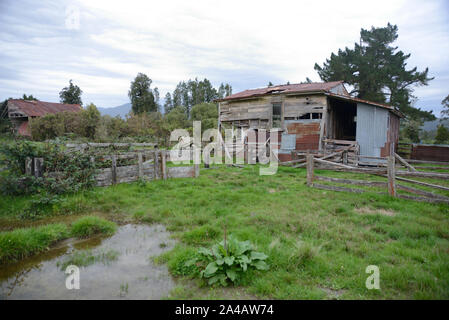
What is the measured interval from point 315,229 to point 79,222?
5499 mm

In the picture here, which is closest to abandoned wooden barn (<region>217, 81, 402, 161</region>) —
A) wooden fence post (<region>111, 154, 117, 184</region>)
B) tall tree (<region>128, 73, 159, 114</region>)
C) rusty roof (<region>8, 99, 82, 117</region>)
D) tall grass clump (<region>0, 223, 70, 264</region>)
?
wooden fence post (<region>111, 154, 117, 184</region>)

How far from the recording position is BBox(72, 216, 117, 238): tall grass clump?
18.3 feet

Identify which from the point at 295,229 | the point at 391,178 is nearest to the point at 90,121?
the point at 295,229

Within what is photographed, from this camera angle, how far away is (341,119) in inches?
838

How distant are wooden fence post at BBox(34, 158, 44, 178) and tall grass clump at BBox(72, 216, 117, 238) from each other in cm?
303

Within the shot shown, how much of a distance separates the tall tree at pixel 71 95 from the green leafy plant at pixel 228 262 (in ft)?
180

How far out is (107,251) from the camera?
15.8ft

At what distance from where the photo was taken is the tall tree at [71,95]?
48.1 m

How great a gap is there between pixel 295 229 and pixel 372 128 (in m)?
13.2

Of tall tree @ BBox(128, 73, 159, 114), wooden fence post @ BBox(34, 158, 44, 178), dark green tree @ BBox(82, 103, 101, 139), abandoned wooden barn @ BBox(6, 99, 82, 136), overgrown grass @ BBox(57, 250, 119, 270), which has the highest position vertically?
tall tree @ BBox(128, 73, 159, 114)

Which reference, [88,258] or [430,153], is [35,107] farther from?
[430,153]

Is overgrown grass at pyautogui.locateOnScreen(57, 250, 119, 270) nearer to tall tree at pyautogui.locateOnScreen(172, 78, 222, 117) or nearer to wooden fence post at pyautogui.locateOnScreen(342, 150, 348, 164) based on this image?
wooden fence post at pyautogui.locateOnScreen(342, 150, 348, 164)

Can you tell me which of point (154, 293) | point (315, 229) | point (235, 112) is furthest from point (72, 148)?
point (235, 112)
